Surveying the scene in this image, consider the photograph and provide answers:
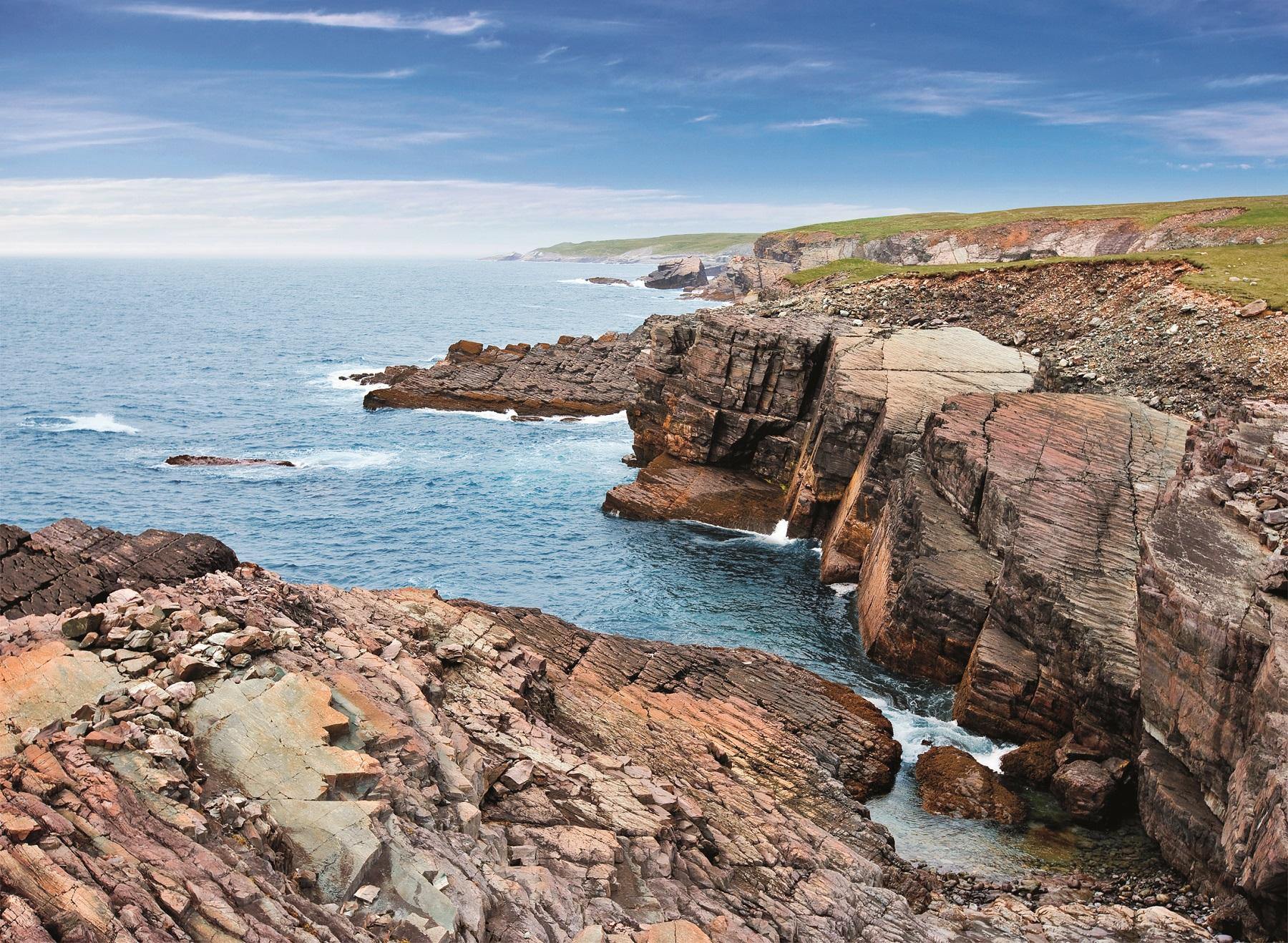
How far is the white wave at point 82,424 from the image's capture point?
72.0 metres

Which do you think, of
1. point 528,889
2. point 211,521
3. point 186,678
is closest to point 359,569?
point 211,521

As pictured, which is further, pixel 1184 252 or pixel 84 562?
pixel 1184 252

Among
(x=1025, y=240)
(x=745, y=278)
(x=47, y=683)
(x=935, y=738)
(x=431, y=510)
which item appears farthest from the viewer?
(x=745, y=278)

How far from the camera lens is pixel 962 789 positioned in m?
26.7

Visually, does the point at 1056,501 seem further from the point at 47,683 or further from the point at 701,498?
the point at 47,683

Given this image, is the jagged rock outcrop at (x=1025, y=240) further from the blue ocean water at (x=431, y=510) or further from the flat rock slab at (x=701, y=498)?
the blue ocean water at (x=431, y=510)

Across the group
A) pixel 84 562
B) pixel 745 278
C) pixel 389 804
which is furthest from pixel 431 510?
pixel 745 278

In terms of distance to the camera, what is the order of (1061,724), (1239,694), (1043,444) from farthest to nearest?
(1043,444) < (1061,724) < (1239,694)

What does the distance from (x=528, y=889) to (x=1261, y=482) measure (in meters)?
23.3

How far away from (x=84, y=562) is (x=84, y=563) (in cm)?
6

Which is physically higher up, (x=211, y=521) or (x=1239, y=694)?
(x=1239, y=694)

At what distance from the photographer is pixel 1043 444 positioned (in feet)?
115

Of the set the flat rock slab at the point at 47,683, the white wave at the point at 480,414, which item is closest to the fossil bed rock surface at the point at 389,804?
the flat rock slab at the point at 47,683

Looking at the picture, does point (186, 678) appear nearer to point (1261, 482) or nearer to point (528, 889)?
point (528, 889)
